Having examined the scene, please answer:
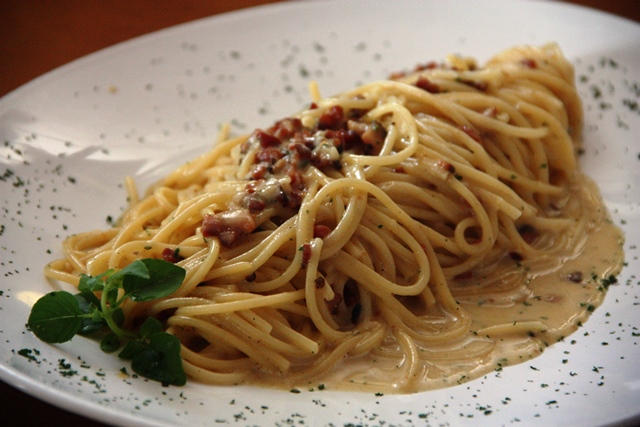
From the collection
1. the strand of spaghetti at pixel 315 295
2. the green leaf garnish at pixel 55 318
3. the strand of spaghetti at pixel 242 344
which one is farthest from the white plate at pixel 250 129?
the strand of spaghetti at pixel 315 295

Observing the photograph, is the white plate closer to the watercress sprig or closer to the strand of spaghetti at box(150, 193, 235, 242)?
the watercress sprig

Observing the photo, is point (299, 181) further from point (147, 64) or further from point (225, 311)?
point (147, 64)

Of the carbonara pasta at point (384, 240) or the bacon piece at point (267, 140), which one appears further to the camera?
the bacon piece at point (267, 140)

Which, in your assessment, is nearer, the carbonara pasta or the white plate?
the white plate

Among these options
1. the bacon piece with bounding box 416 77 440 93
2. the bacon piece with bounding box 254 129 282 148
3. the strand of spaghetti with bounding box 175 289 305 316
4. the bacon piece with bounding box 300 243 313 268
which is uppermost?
the bacon piece with bounding box 416 77 440 93

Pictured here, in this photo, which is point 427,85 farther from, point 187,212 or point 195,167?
point 187,212

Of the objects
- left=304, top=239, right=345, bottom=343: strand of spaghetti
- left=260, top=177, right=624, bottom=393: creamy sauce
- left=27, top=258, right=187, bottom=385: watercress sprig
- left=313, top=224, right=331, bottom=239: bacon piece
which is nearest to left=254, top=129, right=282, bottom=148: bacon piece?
left=313, top=224, right=331, bottom=239: bacon piece

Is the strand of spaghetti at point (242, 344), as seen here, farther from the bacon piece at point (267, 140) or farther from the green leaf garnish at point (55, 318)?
the bacon piece at point (267, 140)
